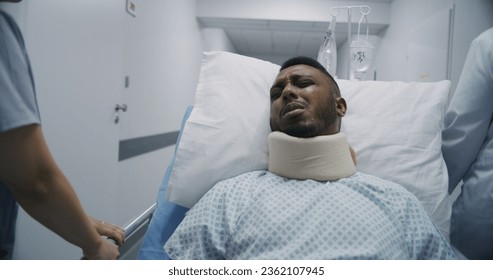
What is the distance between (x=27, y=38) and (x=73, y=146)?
17.8 inches

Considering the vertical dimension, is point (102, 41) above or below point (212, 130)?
above

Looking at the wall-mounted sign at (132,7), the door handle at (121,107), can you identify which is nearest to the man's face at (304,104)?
the door handle at (121,107)

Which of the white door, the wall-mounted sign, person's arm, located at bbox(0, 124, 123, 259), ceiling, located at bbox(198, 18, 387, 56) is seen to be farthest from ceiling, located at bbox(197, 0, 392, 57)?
person's arm, located at bbox(0, 124, 123, 259)

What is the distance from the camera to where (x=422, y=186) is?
1085 mm

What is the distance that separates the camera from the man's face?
984mm

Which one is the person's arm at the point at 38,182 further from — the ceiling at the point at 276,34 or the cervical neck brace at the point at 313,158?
the ceiling at the point at 276,34

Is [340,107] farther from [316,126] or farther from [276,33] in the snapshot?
[276,33]

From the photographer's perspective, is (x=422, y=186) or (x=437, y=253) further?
(x=422, y=186)

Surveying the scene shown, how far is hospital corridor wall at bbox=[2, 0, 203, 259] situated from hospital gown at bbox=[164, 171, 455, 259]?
0.45 meters

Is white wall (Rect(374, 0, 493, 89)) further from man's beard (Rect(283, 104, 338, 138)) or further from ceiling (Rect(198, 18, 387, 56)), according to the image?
man's beard (Rect(283, 104, 338, 138))

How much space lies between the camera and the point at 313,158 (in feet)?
3.09

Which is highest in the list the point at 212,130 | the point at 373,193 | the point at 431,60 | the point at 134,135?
the point at 431,60
